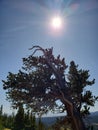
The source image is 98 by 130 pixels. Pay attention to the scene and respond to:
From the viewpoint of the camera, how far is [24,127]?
6475 cm

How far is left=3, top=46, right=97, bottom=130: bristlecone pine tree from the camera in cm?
2300

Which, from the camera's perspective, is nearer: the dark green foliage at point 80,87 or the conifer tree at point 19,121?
the dark green foliage at point 80,87

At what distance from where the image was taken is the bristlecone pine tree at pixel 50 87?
2300 centimetres

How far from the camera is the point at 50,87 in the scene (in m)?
23.6

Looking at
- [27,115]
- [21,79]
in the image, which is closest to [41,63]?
[21,79]

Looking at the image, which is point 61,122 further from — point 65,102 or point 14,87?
point 14,87

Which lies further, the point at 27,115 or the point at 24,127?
the point at 27,115

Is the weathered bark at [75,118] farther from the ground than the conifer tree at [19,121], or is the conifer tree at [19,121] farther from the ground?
the conifer tree at [19,121]

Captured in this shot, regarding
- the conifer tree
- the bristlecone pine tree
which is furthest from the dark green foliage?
the conifer tree

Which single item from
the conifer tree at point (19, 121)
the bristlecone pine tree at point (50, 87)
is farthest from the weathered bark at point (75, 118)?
the conifer tree at point (19, 121)

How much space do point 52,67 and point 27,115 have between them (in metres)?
49.2

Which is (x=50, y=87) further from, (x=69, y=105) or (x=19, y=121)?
(x=19, y=121)

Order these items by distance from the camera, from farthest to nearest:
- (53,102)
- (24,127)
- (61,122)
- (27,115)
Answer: (27,115) → (24,127) → (53,102) → (61,122)

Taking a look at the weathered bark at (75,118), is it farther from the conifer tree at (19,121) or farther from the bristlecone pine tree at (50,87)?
the conifer tree at (19,121)
